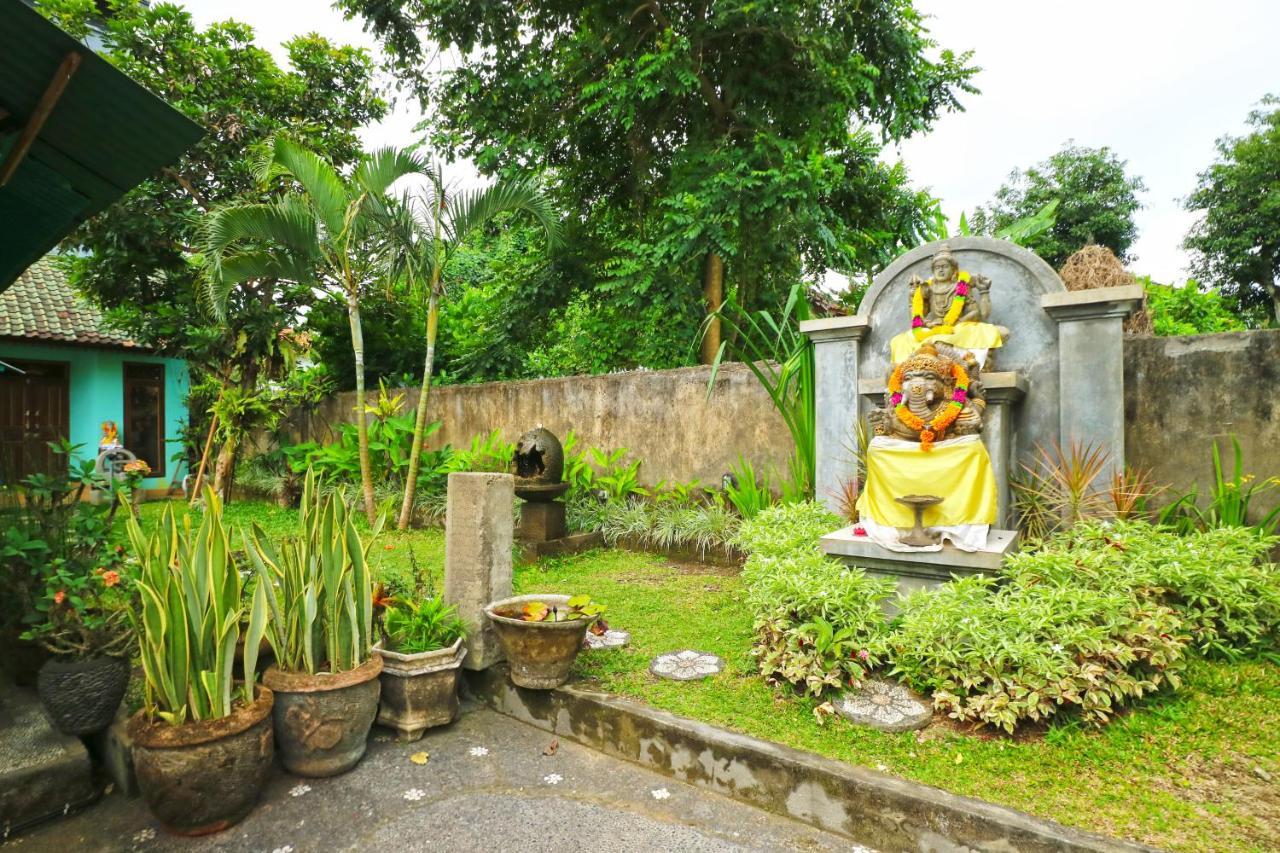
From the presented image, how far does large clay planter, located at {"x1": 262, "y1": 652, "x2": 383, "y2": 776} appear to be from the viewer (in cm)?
265

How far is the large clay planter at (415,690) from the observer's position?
119 inches

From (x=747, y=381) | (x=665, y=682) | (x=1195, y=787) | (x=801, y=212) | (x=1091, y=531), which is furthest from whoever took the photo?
(x=801, y=212)

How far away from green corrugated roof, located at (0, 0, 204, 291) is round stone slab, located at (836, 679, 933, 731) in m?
3.69

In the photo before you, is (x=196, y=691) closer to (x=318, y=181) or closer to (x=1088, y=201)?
(x=318, y=181)

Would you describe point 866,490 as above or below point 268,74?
below

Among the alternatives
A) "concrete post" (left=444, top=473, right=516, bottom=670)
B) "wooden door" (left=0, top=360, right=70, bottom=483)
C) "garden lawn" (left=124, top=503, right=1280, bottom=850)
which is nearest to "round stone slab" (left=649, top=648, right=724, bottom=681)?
"garden lawn" (left=124, top=503, right=1280, bottom=850)

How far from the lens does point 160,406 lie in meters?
12.4

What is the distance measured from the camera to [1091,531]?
350 cm

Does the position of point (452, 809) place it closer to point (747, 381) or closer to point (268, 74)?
point (747, 381)

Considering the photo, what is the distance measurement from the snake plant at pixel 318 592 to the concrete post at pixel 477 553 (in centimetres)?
55

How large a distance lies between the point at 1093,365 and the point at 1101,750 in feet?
7.87

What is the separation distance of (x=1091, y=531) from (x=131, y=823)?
4.59 m

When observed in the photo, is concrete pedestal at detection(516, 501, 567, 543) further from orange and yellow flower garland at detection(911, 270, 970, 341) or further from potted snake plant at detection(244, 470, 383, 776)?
orange and yellow flower garland at detection(911, 270, 970, 341)

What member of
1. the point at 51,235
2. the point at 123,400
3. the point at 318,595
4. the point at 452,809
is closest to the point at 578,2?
the point at 51,235
